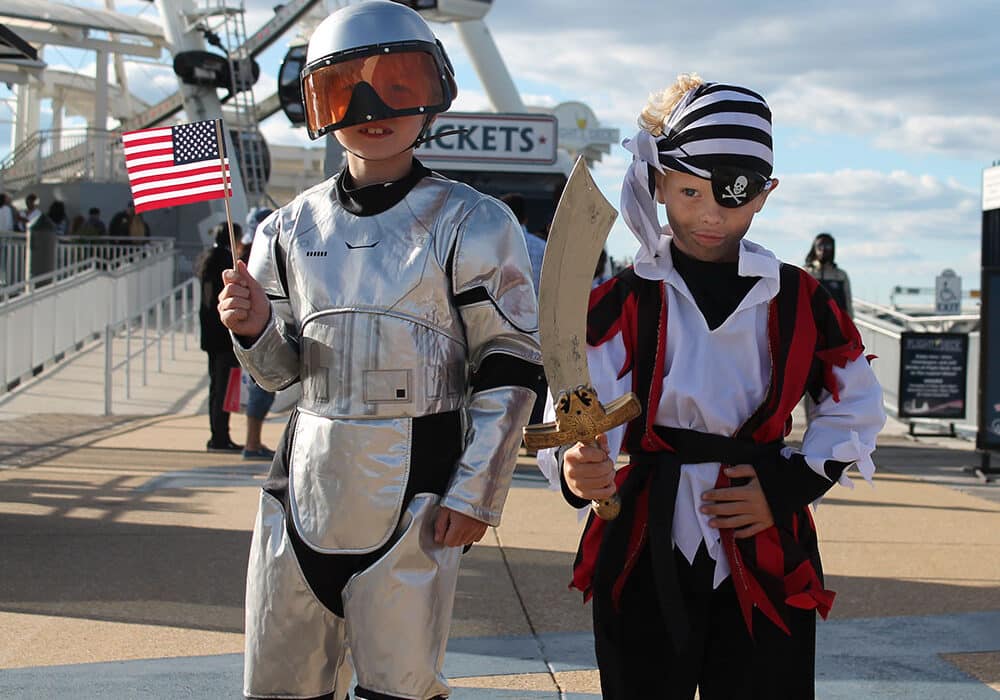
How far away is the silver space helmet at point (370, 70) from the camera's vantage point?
274cm

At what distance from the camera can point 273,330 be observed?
2.79 meters

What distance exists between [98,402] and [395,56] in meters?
10.9

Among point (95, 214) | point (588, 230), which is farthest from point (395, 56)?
point (95, 214)

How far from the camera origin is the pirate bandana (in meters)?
2.63

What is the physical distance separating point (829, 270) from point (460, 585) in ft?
17.1

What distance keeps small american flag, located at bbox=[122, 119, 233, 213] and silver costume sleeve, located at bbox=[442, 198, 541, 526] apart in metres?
0.97

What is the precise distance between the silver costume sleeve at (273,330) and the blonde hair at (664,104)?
855 millimetres

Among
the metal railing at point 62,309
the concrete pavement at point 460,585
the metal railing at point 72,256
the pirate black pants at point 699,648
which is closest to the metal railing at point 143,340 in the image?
the metal railing at point 62,309

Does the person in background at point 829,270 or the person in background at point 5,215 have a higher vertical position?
the person in background at point 5,215

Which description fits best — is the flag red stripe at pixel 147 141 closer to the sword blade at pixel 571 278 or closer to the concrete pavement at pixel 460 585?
the sword blade at pixel 571 278

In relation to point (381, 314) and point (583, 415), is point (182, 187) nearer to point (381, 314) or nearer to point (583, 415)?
point (381, 314)

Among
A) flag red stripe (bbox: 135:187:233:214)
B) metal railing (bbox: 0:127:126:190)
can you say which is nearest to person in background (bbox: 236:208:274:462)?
flag red stripe (bbox: 135:187:233:214)

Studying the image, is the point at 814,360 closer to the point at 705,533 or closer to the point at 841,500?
the point at 705,533

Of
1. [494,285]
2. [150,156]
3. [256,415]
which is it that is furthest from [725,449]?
[256,415]
